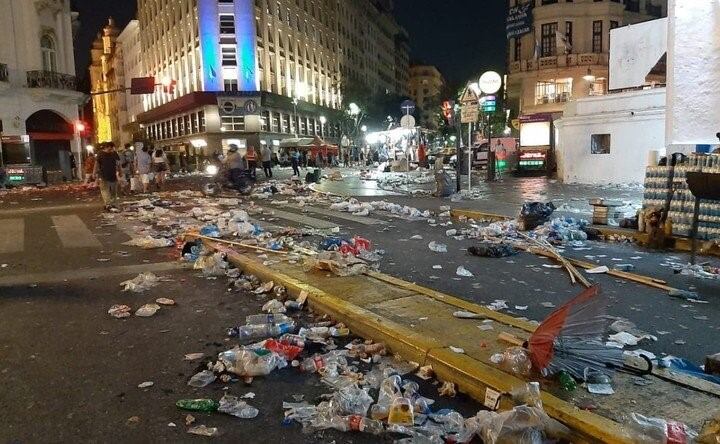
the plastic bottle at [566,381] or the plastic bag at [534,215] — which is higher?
the plastic bag at [534,215]

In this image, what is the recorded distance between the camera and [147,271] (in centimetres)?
708

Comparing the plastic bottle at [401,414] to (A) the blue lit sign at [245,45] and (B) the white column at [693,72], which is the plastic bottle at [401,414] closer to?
(B) the white column at [693,72]

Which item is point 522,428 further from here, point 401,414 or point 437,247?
point 437,247

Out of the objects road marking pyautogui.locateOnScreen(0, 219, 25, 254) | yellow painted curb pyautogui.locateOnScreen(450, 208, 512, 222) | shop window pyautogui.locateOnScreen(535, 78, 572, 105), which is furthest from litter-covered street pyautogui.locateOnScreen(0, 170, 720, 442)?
shop window pyautogui.locateOnScreen(535, 78, 572, 105)

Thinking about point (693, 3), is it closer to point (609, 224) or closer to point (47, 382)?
point (609, 224)

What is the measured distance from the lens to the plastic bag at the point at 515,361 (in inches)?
135

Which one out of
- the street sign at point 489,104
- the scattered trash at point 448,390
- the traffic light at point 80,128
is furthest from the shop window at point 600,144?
the traffic light at point 80,128

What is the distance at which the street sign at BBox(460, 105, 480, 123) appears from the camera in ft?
49.2

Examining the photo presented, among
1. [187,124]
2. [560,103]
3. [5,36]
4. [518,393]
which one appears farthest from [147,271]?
[187,124]

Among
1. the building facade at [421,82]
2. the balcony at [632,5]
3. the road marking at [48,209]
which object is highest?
the building facade at [421,82]

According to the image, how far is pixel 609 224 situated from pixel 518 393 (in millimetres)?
7517

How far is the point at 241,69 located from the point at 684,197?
51981 millimetres

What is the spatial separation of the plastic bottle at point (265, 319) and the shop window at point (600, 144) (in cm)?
1772

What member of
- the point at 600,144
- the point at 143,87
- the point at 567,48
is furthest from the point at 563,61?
the point at 143,87
